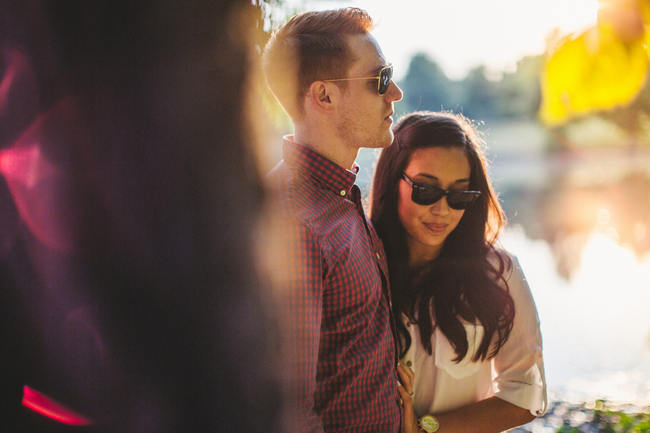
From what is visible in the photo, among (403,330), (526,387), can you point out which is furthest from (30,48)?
(526,387)

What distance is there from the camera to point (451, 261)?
2611mm

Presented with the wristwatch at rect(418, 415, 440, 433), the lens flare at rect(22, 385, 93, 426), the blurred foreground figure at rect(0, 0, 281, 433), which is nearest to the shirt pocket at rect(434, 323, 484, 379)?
the wristwatch at rect(418, 415, 440, 433)

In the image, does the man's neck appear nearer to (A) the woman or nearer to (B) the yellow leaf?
(A) the woman

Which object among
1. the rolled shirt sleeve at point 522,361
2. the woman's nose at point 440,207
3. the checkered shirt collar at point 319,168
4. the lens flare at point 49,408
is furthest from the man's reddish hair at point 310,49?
the lens flare at point 49,408

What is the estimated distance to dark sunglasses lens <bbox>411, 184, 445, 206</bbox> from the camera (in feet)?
8.14

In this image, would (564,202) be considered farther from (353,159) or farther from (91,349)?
(91,349)

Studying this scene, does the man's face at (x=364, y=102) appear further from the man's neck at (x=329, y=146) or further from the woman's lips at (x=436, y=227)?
the woman's lips at (x=436, y=227)

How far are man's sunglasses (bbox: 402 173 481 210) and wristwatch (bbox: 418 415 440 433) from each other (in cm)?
101

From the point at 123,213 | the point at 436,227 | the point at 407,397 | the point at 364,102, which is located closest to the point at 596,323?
the point at 436,227

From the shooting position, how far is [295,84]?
2143 millimetres

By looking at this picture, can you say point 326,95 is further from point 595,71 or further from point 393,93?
point 595,71

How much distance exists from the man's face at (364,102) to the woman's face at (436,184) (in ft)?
1.46

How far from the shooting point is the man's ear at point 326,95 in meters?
2.06

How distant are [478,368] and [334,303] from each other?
1054 mm
